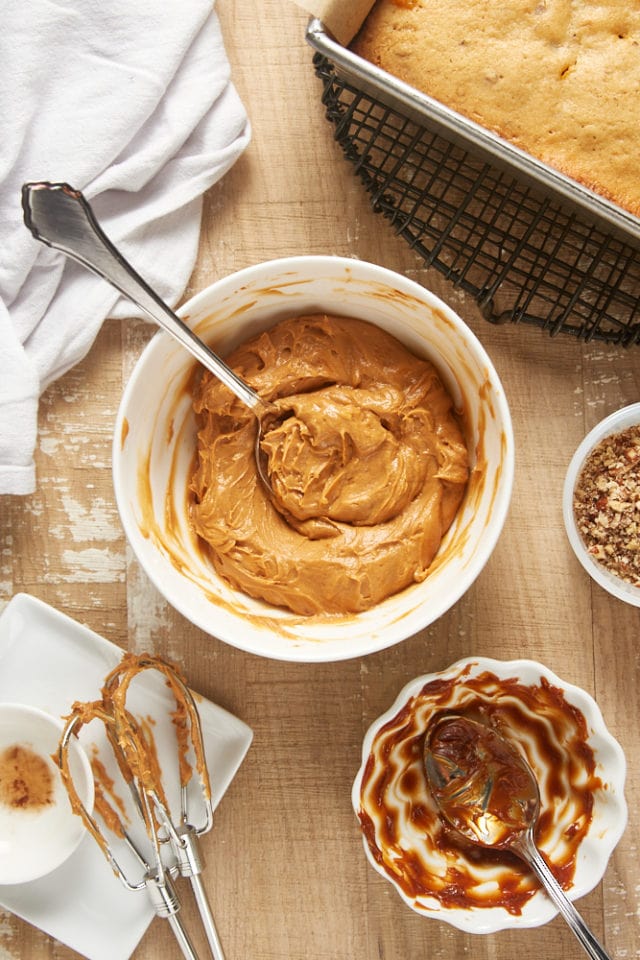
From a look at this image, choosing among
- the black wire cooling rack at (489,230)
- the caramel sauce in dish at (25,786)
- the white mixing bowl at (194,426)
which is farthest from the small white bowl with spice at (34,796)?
the black wire cooling rack at (489,230)

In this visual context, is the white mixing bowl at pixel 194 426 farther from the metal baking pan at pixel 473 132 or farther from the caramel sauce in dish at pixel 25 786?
the caramel sauce in dish at pixel 25 786

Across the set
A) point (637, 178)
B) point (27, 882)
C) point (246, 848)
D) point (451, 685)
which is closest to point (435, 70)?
point (637, 178)

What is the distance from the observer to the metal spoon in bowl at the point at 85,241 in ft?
3.16

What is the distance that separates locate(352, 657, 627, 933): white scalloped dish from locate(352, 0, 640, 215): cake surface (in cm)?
74

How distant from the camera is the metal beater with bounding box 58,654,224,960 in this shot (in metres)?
1.26

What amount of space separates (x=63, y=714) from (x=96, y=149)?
0.89 m

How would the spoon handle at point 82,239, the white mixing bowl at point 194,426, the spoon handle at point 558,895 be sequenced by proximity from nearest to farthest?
the spoon handle at point 82,239 → the white mixing bowl at point 194,426 → the spoon handle at point 558,895

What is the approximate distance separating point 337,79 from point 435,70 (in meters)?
0.16

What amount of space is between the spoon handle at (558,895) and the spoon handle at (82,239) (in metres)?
0.89

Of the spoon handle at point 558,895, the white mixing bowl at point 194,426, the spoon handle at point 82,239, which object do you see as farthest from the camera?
the spoon handle at point 558,895

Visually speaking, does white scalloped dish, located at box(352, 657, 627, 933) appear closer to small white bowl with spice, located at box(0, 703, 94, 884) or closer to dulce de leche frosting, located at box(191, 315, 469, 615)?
dulce de leche frosting, located at box(191, 315, 469, 615)

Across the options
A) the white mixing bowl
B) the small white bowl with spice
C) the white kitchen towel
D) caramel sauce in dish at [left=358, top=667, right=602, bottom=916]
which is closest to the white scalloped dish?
caramel sauce in dish at [left=358, top=667, right=602, bottom=916]

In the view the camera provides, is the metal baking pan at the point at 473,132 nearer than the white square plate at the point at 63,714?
Yes

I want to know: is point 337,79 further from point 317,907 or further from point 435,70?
point 317,907
